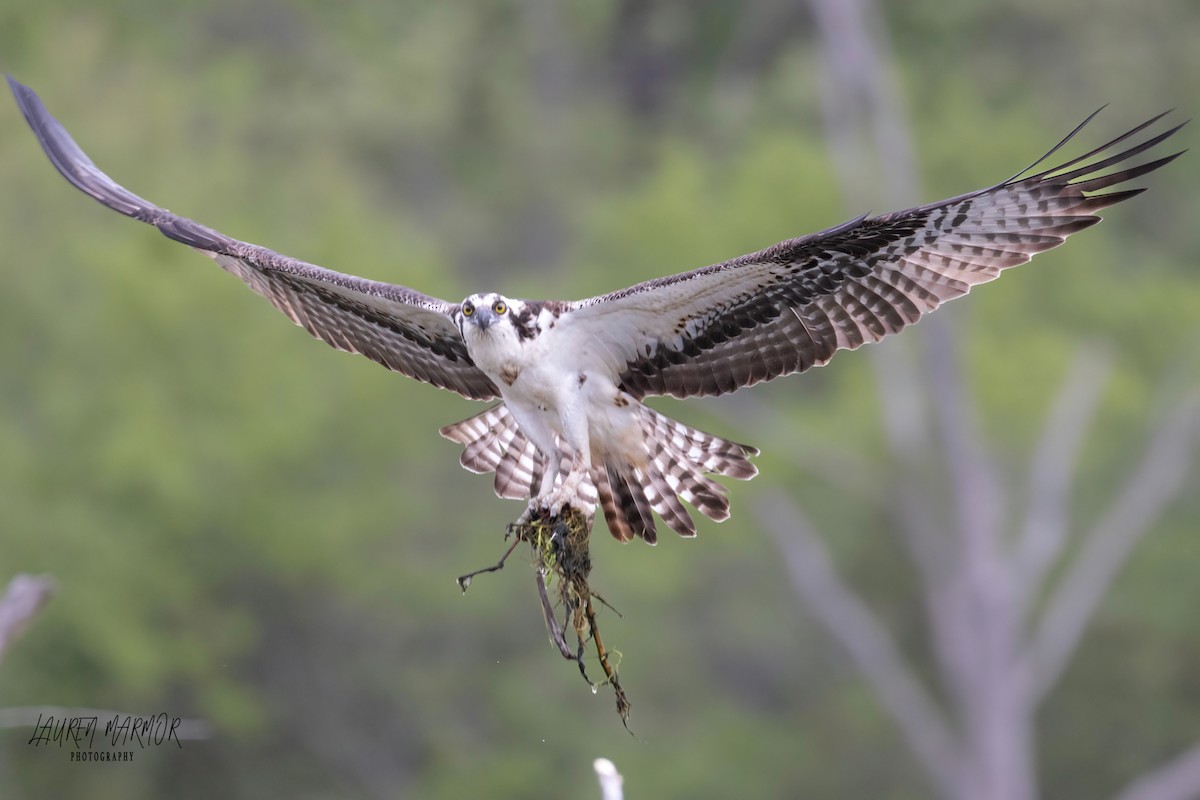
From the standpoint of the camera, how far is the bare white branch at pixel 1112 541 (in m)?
22.4

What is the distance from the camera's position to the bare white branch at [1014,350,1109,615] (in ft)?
71.1

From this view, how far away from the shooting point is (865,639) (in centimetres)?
2133

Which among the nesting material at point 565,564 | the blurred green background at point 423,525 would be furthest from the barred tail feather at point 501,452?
the blurred green background at point 423,525

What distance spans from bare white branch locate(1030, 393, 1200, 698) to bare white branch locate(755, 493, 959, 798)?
1465 mm

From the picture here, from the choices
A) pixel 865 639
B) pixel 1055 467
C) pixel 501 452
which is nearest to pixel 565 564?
pixel 501 452

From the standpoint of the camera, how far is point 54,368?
25.4m

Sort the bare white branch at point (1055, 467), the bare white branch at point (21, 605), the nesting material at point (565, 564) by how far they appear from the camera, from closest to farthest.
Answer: the bare white branch at point (21, 605)
the nesting material at point (565, 564)
the bare white branch at point (1055, 467)

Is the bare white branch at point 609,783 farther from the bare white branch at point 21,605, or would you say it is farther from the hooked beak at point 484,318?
the hooked beak at point 484,318

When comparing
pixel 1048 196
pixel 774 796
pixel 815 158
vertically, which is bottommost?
pixel 1048 196

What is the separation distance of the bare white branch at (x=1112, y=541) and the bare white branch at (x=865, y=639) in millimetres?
1465

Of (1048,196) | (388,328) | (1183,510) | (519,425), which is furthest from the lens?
(1183,510)

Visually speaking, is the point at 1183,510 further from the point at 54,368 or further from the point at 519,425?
the point at 519,425

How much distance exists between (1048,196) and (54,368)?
66.3 feet

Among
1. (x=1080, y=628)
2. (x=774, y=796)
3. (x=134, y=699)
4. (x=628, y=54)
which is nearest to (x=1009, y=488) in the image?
(x=1080, y=628)
